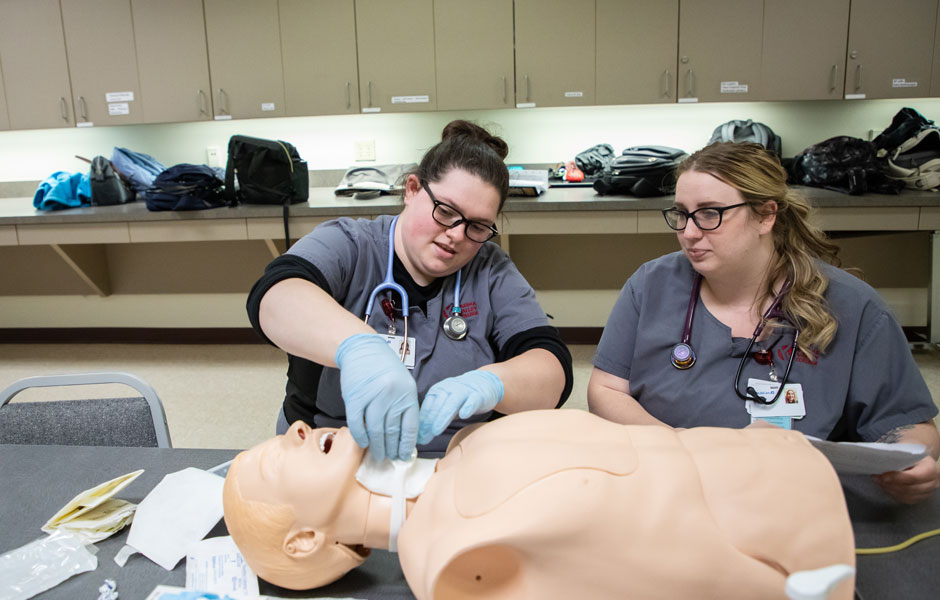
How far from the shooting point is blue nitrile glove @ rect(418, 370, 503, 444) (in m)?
1.01

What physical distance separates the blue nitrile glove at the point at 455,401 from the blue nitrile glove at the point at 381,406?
0.05m

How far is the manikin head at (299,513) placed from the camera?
0.88 m

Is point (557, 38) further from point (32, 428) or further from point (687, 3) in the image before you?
point (32, 428)

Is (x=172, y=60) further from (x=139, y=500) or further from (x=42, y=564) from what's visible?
(x=42, y=564)

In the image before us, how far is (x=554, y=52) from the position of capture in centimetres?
369

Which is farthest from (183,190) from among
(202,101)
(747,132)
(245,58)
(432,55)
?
(747,132)

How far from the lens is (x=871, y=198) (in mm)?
3004

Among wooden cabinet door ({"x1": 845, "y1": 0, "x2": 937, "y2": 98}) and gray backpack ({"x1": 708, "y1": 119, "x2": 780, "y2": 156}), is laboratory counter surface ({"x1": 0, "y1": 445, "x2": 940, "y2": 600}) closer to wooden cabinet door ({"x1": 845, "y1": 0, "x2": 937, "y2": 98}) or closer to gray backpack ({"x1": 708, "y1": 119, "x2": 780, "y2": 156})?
gray backpack ({"x1": 708, "y1": 119, "x2": 780, "y2": 156})

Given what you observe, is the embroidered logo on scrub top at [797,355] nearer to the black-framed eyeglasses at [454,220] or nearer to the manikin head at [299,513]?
the black-framed eyeglasses at [454,220]

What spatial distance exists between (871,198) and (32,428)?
344 cm

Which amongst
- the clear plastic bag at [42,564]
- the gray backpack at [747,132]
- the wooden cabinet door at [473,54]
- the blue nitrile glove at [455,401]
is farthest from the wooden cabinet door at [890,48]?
the clear plastic bag at [42,564]

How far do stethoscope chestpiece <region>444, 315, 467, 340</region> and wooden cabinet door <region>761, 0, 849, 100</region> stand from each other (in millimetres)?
3106

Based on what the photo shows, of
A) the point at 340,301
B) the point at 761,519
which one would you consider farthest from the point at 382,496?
the point at 340,301

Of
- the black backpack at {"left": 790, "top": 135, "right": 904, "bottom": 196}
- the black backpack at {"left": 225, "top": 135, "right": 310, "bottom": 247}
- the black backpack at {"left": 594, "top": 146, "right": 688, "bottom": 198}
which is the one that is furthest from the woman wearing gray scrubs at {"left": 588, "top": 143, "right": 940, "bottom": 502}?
the black backpack at {"left": 225, "top": 135, "right": 310, "bottom": 247}
